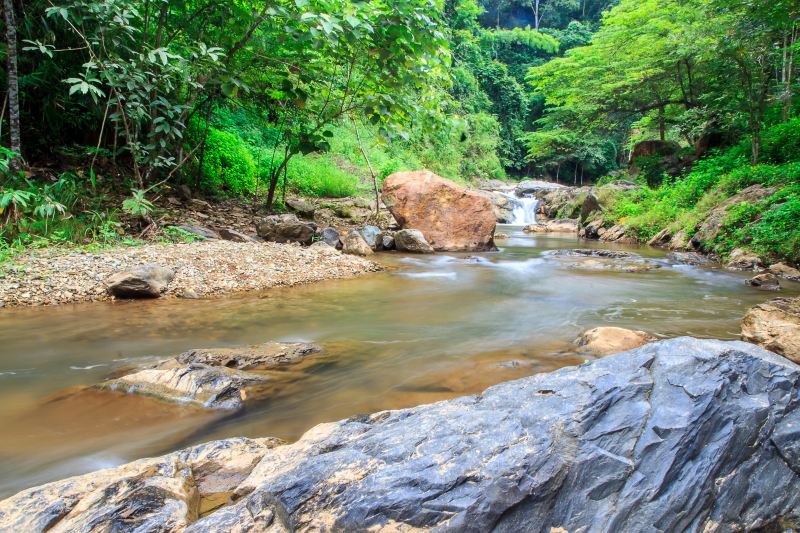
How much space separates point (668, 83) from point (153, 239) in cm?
1631

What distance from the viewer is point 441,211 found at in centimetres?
1001

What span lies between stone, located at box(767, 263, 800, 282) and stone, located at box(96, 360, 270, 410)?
25.1 feet

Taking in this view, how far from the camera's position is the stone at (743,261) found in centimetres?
757

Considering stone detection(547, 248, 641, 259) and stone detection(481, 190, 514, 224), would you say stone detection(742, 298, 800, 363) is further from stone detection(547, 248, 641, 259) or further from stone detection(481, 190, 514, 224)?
stone detection(481, 190, 514, 224)

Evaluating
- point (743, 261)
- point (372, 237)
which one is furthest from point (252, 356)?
point (743, 261)

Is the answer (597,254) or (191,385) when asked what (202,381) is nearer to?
(191,385)

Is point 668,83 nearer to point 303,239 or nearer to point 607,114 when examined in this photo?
point 607,114

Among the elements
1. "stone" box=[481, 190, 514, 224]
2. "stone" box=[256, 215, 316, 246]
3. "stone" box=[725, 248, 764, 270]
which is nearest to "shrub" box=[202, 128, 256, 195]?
"stone" box=[256, 215, 316, 246]

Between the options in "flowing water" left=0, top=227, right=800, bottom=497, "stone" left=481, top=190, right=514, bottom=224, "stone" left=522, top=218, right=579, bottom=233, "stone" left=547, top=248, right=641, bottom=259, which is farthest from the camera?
"stone" left=481, top=190, right=514, bottom=224

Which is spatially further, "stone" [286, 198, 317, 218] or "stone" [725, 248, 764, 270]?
"stone" [286, 198, 317, 218]

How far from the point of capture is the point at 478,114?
32.4m

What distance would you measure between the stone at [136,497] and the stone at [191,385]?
0.66 metres

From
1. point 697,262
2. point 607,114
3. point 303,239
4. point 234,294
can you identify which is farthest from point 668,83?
point 234,294

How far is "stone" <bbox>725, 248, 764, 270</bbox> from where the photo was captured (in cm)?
757
